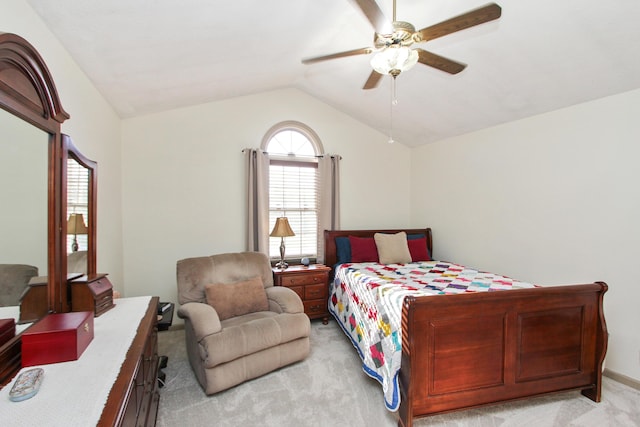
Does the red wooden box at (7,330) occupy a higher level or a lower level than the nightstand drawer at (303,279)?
higher

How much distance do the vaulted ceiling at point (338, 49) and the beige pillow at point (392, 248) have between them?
5.27 ft

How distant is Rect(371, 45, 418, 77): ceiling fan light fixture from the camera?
1.59m

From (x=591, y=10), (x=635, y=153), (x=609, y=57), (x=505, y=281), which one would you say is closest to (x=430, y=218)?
(x=505, y=281)

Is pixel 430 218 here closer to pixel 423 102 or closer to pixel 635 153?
pixel 423 102

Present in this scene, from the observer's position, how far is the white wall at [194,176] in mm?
3205

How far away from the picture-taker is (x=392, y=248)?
12.0 ft

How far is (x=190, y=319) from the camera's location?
2.23 meters

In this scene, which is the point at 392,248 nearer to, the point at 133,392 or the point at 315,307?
the point at 315,307

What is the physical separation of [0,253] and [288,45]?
2.35m

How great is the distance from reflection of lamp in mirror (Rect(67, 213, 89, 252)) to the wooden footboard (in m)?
1.91

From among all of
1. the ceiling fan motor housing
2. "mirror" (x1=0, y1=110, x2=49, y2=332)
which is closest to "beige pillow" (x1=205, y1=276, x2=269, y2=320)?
"mirror" (x1=0, y1=110, x2=49, y2=332)

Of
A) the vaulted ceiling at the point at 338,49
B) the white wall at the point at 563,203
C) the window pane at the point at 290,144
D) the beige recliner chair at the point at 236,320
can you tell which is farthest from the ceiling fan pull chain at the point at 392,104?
the beige recliner chair at the point at 236,320

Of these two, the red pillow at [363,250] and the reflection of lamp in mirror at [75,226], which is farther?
the red pillow at [363,250]

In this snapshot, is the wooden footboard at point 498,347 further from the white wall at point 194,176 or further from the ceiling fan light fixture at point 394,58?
the white wall at point 194,176
